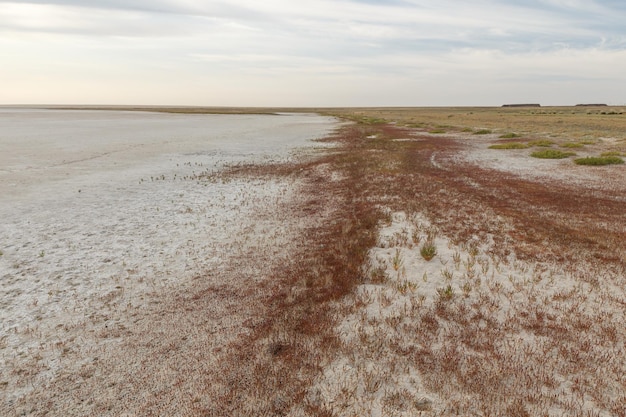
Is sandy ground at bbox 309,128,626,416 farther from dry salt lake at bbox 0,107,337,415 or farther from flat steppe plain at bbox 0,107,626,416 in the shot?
dry salt lake at bbox 0,107,337,415

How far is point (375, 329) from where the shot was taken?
7109 mm

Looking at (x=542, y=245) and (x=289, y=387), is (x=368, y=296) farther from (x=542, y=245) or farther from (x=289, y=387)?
(x=542, y=245)

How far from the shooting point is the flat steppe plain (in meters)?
5.42

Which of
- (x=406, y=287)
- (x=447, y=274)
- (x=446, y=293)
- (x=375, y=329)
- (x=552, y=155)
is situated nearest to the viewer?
(x=375, y=329)

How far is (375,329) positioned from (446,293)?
2.24 metres

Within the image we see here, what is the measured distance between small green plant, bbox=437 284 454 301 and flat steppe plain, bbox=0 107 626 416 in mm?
36

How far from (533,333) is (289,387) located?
4730mm

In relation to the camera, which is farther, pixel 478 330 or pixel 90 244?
pixel 90 244

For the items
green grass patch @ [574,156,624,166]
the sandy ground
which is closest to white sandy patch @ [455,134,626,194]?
green grass patch @ [574,156,624,166]

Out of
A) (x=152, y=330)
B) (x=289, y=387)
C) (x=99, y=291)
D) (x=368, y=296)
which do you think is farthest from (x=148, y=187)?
(x=289, y=387)

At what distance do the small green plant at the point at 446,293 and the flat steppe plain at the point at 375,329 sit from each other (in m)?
0.04

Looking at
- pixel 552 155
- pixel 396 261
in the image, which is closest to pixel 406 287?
pixel 396 261

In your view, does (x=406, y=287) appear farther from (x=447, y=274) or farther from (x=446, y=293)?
(x=447, y=274)

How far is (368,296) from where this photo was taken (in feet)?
27.5
